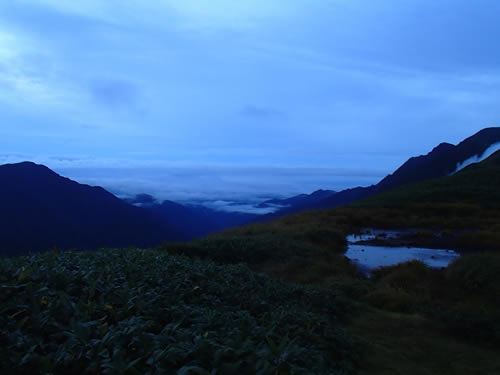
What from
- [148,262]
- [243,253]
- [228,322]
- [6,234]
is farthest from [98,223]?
[228,322]

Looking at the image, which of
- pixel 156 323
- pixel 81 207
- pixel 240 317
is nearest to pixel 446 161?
pixel 81 207

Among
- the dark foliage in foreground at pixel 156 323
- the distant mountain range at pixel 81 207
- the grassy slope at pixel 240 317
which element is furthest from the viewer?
the distant mountain range at pixel 81 207

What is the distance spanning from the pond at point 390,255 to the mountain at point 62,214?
24.5m

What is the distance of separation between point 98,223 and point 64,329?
50823 mm

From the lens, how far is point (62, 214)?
4906 centimetres

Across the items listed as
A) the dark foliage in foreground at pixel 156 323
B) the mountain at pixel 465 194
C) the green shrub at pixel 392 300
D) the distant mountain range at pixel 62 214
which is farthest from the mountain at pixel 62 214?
the green shrub at pixel 392 300

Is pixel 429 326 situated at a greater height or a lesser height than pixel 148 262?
lesser

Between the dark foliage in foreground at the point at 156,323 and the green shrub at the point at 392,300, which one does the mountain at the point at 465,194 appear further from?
the dark foliage in foreground at the point at 156,323

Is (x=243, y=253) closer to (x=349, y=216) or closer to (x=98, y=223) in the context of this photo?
(x=349, y=216)

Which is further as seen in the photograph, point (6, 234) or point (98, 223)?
point (98, 223)

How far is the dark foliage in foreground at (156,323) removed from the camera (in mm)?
3469

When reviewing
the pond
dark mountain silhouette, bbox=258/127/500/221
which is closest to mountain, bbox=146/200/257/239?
dark mountain silhouette, bbox=258/127/500/221

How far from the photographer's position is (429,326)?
6777mm

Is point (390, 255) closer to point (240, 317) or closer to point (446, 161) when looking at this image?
point (240, 317)
